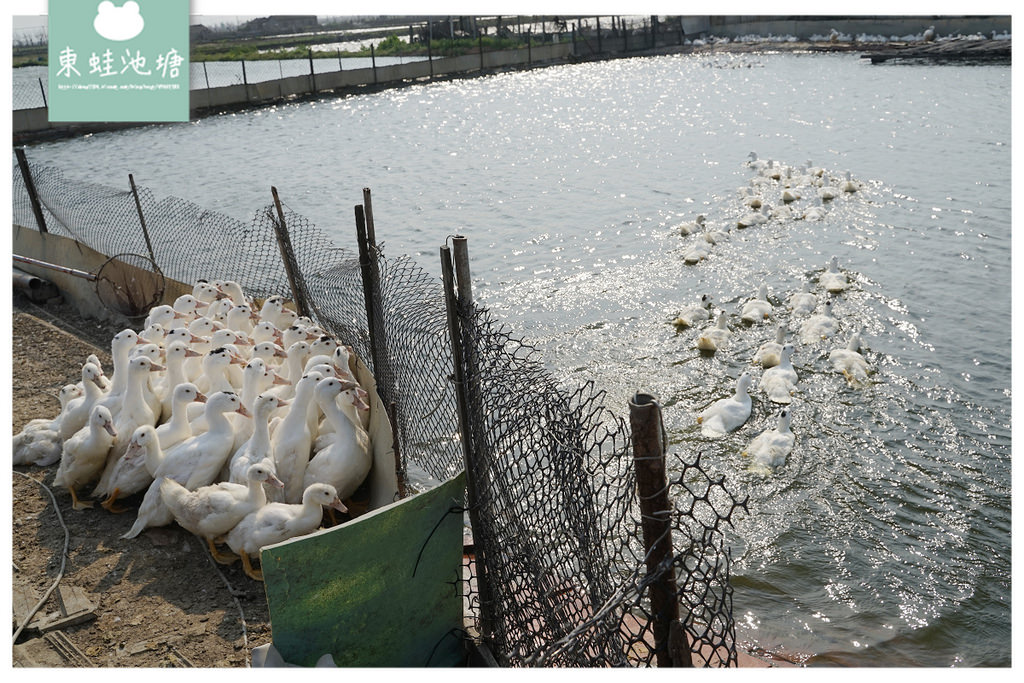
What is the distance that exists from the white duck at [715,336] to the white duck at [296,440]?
204 inches

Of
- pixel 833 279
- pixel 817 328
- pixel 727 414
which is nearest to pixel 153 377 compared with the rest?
pixel 727 414

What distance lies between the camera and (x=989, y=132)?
67.1 feet

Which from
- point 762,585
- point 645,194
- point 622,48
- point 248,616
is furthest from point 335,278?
point 622,48

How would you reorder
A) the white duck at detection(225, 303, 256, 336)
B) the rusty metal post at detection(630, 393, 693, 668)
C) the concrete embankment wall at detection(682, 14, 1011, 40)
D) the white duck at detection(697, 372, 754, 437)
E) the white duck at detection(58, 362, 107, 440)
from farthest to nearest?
the concrete embankment wall at detection(682, 14, 1011, 40) → the white duck at detection(697, 372, 754, 437) → the white duck at detection(225, 303, 256, 336) → the white duck at detection(58, 362, 107, 440) → the rusty metal post at detection(630, 393, 693, 668)

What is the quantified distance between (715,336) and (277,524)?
6119 millimetres

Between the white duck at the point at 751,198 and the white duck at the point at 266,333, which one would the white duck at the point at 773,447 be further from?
the white duck at the point at 751,198

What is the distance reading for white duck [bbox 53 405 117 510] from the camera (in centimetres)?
595

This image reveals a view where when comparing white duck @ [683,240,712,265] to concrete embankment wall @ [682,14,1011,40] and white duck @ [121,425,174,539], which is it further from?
concrete embankment wall @ [682,14,1011,40]

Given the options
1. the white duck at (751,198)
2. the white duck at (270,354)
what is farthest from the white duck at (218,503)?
the white duck at (751,198)

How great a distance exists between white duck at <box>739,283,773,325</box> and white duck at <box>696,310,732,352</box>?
1.75 feet

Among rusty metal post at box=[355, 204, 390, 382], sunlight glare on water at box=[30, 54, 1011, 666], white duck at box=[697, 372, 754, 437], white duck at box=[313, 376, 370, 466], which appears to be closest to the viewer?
rusty metal post at box=[355, 204, 390, 382]

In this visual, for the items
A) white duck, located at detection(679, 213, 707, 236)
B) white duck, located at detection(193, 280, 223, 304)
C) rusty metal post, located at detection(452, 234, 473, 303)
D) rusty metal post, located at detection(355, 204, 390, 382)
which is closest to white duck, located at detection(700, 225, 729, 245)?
white duck, located at detection(679, 213, 707, 236)

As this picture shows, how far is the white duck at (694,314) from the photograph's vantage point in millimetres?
10344

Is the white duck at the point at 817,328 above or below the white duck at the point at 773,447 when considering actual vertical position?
above
